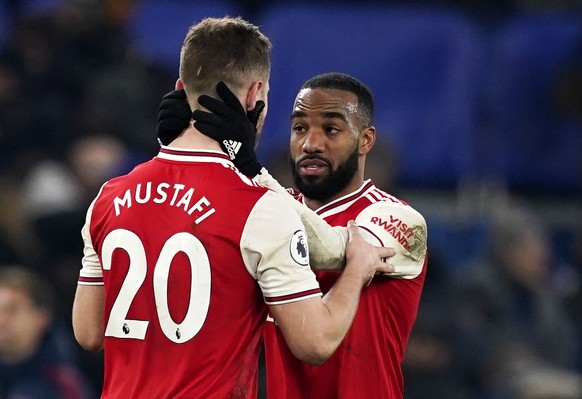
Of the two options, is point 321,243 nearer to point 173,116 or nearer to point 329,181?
point 329,181

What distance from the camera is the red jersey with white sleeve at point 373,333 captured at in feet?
12.4

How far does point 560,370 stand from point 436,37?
2530 mm

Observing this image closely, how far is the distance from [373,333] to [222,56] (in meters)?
1.05

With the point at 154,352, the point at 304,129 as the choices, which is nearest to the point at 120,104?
the point at 304,129

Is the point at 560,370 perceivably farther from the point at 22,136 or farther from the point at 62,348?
the point at 22,136

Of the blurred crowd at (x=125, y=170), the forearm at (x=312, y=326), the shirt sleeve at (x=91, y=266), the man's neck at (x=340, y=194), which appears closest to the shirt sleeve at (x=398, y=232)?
the man's neck at (x=340, y=194)

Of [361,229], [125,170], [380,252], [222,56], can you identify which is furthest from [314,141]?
[125,170]

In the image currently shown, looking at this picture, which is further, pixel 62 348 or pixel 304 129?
pixel 62 348

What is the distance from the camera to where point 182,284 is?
3240mm

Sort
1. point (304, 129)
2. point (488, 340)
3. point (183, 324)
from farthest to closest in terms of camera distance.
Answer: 1. point (488, 340)
2. point (304, 129)
3. point (183, 324)

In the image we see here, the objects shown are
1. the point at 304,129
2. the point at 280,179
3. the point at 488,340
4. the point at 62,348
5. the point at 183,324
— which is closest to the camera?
the point at 183,324

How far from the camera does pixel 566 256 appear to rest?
912cm

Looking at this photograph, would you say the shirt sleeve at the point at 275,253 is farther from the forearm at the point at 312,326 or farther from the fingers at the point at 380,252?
the fingers at the point at 380,252

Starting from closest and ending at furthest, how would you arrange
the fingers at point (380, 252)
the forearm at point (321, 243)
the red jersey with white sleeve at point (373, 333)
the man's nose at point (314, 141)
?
1. the forearm at point (321, 243)
2. the fingers at point (380, 252)
3. the red jersey with white sleeve at point (373, 333)
4. the man's nose at point (314, 141)
